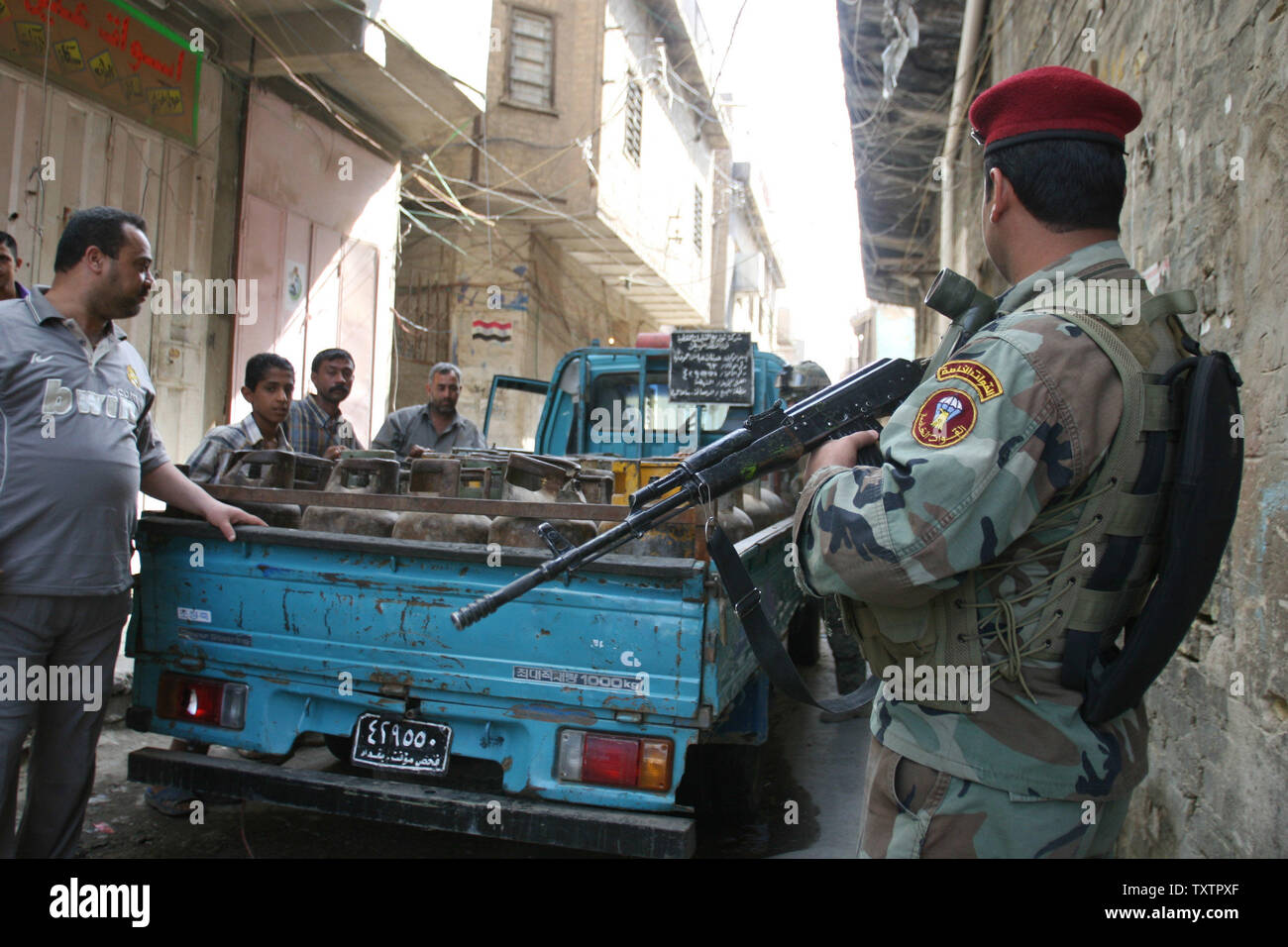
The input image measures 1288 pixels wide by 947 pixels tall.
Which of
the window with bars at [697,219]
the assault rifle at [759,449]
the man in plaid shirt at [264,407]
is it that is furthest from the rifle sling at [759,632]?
the window with bars at [697,219]

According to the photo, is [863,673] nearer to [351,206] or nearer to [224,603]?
[224,603]

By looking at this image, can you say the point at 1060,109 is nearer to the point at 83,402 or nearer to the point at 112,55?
the point at 83,402

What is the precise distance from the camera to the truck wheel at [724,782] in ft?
11.1

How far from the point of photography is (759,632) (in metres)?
2.08

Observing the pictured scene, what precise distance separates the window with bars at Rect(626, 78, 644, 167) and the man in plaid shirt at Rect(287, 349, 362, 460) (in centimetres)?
1072

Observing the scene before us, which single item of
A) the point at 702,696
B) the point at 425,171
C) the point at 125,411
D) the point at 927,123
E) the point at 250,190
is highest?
the point at 425,171

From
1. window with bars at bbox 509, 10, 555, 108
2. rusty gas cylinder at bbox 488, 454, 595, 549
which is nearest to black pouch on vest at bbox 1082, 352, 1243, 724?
rusty gas cylinder at bbox 488, 454, 595, 549

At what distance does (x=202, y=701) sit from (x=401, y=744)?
2.49 feet

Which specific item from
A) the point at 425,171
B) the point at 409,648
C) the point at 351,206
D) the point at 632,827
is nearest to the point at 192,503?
the point at 409,648

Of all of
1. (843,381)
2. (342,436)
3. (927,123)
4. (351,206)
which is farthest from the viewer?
(351,206)

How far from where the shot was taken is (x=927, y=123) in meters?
8.24

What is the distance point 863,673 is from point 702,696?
69cm

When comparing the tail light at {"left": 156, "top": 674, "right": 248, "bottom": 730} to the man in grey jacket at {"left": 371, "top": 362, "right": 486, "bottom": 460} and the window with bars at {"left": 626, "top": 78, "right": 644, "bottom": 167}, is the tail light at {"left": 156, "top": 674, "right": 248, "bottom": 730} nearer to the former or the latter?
the man in grey jacket at {"left": 371, "top": 362, "right": 486, "bottom": 460}

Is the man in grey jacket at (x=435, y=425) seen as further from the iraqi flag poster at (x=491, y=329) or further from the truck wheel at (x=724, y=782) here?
the iraqi flag poster at (x=491, y=329)
